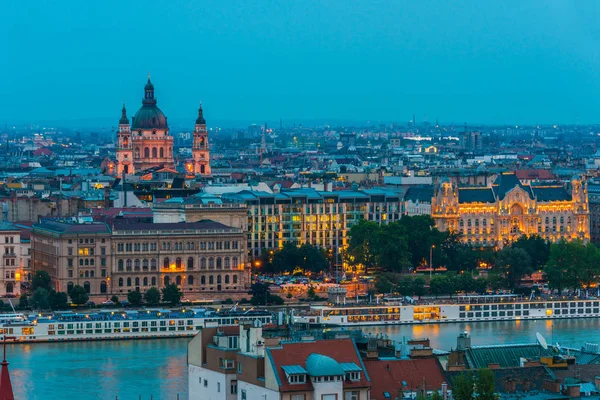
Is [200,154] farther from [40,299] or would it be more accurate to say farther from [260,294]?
[40,299]

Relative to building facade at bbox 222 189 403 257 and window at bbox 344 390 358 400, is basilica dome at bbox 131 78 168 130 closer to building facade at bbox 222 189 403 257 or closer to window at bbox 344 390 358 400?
building facade at bbox 222 189 403 257

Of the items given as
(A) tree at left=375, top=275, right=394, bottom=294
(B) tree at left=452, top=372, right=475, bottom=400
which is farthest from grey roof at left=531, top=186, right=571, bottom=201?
(B) tree at left=452, top=372, right=475, bottom=400

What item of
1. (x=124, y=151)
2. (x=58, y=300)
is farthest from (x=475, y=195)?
(x=124, y=151)

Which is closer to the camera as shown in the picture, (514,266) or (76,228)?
(76,228)

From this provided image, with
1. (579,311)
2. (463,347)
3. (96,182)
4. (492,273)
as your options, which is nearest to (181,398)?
(463,347)

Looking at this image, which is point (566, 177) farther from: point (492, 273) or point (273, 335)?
point (273, 335)

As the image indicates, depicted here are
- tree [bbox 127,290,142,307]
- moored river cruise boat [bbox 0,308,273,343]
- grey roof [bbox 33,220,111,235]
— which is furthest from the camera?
grey roof [bbox 33,220,111,235]
